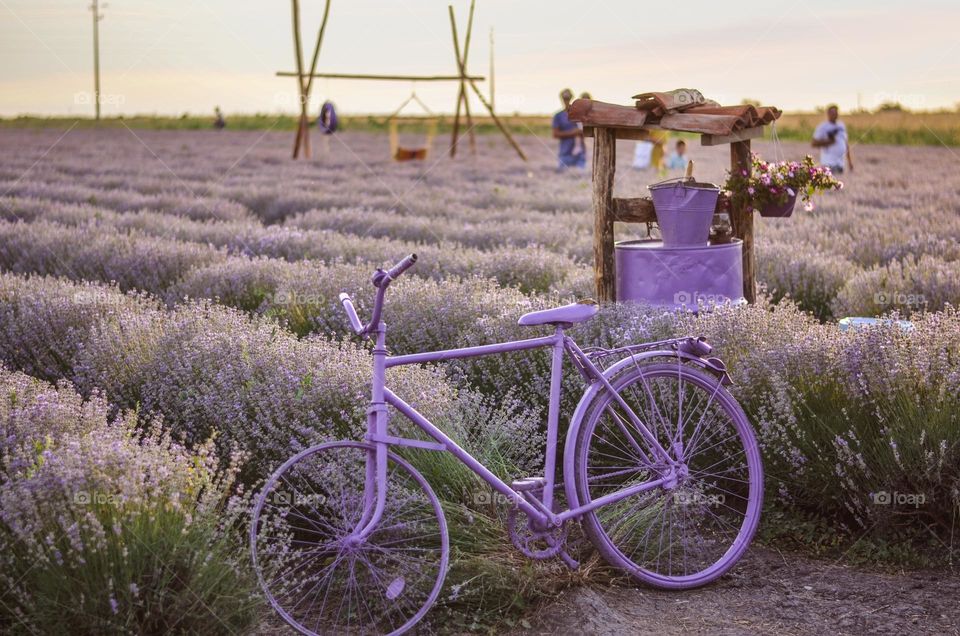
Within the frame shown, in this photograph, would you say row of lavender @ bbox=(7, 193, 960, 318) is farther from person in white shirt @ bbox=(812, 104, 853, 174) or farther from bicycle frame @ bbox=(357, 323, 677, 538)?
person in white shirt @ bbox=(812, 104, 853, 174)

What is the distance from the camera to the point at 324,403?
428 cm

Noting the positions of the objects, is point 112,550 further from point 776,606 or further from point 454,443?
point 776,606

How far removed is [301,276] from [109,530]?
4449 mm

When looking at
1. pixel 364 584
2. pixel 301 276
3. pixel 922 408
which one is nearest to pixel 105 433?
pixel 364 584

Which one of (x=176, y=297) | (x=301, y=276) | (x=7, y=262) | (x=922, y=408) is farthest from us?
(x=7, y=262)

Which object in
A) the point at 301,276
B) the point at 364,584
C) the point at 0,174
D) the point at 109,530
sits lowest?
the point at 364,584

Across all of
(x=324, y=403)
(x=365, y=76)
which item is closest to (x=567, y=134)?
(x=365, y=76)

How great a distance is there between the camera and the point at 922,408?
398 cm

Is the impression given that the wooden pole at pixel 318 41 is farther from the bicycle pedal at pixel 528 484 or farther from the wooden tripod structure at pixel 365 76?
the bicycle pedal at pixel 528 484

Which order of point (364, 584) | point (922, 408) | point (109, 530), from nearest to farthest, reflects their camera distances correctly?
point (109, 530) → point (364, 584) → point (922, 408)

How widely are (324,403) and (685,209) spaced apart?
2.90m

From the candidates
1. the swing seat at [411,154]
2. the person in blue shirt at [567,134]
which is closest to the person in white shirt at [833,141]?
the person in blue shirt at [567,134]

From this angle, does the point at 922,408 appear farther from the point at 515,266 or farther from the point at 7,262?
the point at 7,262

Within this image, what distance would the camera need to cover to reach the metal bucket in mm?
6070
